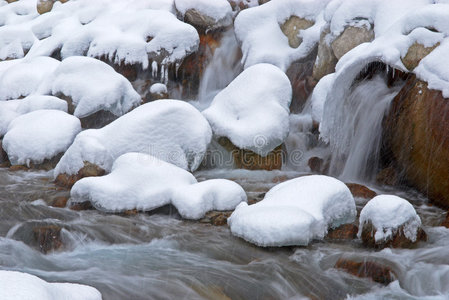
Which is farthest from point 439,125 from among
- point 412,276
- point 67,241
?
point 67,241

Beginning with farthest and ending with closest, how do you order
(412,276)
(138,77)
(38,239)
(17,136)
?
(138,77) < (17,136) < (38,239) < (412,276)

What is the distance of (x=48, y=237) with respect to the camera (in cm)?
453

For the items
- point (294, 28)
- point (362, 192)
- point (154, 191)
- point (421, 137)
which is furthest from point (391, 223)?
point (294, 28)

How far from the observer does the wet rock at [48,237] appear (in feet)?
14.5

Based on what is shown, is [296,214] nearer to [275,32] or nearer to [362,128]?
[362,128]

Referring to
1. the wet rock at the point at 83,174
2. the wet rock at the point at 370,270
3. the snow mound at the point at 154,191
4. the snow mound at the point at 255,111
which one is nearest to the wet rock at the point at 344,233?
the wet rock at the point at 370,270

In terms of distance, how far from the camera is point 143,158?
19.9 ft

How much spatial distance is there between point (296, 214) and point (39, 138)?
4718 millimetres

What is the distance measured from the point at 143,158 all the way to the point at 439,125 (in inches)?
141

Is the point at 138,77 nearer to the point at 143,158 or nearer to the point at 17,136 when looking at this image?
the point at 17,136

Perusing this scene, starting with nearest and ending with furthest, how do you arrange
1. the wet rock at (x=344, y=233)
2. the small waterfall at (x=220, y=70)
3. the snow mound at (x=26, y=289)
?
the snow mound at (x=26, y=289) < the wet rock at (x=344, y=233) < the small waterfall at (x=220, y=70)

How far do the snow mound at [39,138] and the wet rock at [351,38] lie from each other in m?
4.68

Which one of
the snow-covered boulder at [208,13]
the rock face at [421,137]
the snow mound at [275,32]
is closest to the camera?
the rock face at [421,137]

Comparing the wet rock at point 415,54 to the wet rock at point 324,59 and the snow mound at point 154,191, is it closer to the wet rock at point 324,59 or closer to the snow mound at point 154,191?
the wet rock at point 324,59
